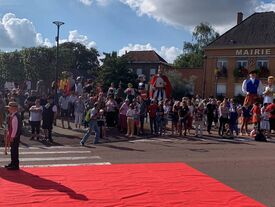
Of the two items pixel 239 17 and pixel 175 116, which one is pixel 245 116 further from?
pixel 239 17

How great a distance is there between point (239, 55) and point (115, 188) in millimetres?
45398

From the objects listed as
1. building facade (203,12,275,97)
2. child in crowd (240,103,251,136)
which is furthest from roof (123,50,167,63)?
child in crowd (240,103,251,136)

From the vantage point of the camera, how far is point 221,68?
5456cm

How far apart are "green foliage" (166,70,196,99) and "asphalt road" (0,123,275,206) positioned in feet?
122

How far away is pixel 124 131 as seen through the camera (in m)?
22.2

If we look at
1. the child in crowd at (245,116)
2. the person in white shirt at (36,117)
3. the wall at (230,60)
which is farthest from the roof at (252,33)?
the person in white shirt at (36,117)

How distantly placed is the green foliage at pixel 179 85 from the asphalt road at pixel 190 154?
37255mm

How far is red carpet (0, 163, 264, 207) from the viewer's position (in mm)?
8898

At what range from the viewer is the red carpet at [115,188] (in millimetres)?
8898

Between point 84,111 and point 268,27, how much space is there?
36165mm

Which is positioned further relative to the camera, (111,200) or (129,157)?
(129,157)

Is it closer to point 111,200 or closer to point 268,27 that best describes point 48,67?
point 268,27

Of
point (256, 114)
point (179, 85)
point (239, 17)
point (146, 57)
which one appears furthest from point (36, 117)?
point (146, 57)

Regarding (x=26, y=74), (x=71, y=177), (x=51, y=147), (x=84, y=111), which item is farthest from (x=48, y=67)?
(x=71, y=177)
